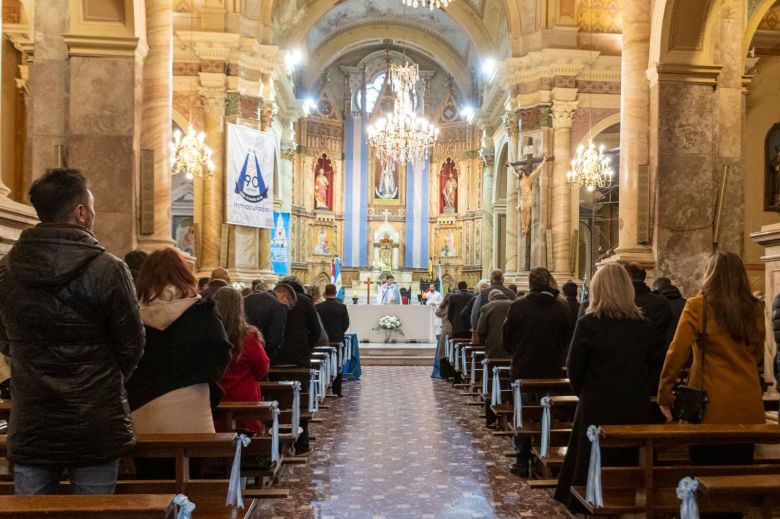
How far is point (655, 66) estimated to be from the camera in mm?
9266

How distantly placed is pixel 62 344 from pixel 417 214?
2868 cm

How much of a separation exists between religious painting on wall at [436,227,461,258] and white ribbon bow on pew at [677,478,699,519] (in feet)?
90.8

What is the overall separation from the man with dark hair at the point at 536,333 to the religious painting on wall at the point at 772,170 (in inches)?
430

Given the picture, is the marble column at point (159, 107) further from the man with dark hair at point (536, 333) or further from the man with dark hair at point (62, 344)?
the man with dark hair at point (62, 344)

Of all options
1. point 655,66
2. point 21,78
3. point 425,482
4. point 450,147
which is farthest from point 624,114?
point 450,147

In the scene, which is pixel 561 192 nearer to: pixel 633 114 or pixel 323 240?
pixel 633 114

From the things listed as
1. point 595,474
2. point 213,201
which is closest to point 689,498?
point 595,474

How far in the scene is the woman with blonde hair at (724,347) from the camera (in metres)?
3.96

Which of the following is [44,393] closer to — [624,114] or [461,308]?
[624,114]

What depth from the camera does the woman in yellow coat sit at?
13.0ft

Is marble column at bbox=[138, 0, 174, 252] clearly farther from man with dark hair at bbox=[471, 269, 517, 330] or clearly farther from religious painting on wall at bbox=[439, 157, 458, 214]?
religious painting on wall at bbox=[439, 157, 458, 214]

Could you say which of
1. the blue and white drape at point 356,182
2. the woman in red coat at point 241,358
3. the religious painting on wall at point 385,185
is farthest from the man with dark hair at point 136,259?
the religious painting on wall at point 385,185

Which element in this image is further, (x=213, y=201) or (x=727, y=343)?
(x=213, y=201)

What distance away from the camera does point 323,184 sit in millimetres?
30719
